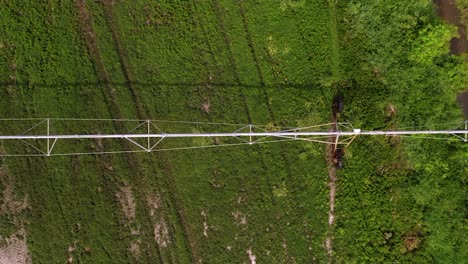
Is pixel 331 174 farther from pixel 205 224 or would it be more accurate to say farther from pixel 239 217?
pixel 205 224

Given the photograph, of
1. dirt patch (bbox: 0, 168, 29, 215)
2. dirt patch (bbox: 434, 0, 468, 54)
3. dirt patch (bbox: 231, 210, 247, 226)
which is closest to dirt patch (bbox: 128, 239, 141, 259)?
dirt patch (bbox: 231, 210, 247, 226)

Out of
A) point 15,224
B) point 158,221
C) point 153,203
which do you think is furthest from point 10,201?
point 158,221

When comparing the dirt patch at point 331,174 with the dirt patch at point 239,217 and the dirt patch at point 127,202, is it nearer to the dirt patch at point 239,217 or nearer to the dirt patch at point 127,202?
the dirt patch at point 239,217

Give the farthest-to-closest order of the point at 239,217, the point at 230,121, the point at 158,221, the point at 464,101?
the point at 230,121
the point at 158,221
the point at 239,217
the point at 464,101

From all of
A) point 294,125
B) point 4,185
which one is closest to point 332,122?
point 294,125

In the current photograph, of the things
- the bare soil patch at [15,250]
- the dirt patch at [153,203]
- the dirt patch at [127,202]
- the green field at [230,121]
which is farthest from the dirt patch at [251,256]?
the bare soil patch at [15,250]

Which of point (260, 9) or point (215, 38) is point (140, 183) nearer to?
point (215, 38)
